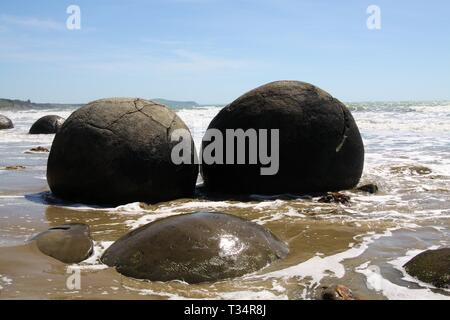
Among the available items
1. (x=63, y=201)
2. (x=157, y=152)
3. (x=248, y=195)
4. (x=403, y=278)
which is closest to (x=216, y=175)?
(x=248, y=195)

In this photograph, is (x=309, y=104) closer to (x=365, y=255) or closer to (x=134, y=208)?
(x=134, y=208)

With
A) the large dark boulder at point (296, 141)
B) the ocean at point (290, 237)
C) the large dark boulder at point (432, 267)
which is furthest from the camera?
the large dark boulder at point (296, 141)

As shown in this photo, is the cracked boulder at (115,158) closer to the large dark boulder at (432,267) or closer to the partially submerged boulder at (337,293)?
the large dark boulder at (432,267)

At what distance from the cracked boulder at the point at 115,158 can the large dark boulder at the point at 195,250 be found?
6.93ft

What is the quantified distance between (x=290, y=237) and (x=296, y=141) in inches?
91.9

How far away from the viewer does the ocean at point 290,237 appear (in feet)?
11.0

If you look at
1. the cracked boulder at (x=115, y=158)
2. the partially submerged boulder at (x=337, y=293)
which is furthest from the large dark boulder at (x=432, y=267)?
the cracked boulder at (x=115, y=158)

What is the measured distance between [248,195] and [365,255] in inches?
115

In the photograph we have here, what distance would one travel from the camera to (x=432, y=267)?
359 centimetres

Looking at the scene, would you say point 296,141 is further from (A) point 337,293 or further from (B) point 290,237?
(A) point 337,293

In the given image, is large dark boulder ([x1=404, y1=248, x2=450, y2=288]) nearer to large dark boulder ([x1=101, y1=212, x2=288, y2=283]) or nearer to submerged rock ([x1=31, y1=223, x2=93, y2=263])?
large dark boulder ([x1=101, y1=212, x2=288, y2=283])

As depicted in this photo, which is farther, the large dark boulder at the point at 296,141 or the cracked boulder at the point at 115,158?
the large dark boulder at the point at 296,141

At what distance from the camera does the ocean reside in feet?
11.0

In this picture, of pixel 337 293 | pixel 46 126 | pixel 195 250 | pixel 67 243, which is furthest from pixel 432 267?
pixel 46 126
